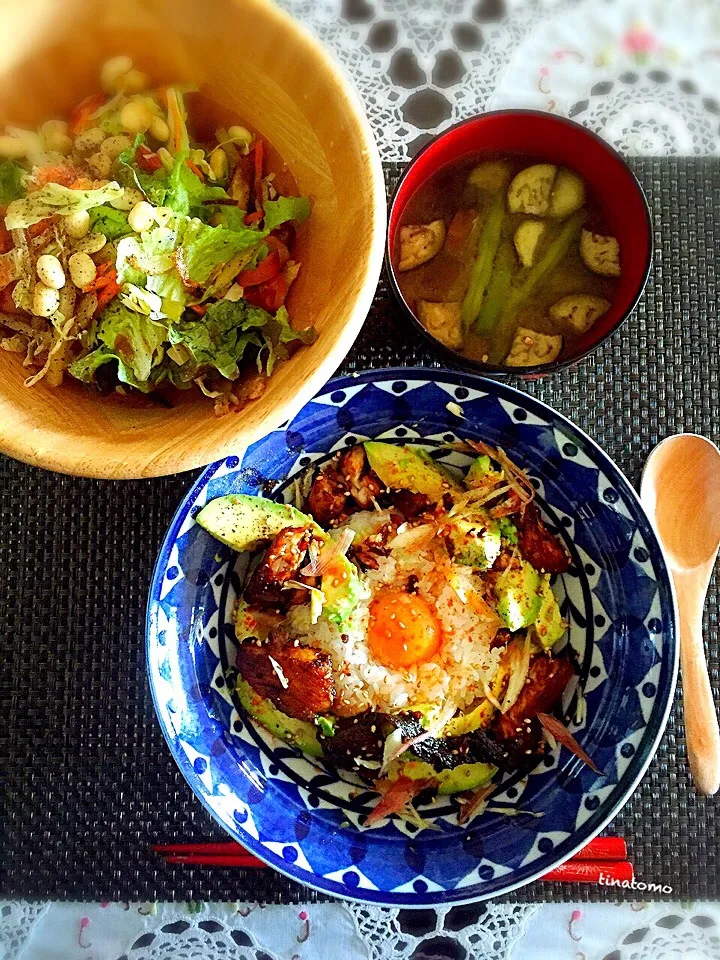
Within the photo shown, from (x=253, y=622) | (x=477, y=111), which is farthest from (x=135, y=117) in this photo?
(x=253, y=622)

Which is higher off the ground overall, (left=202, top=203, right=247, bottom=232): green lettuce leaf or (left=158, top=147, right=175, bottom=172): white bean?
(left=158, top=147, right=175, bottom=172): white bean

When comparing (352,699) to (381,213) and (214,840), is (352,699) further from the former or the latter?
(381,213)

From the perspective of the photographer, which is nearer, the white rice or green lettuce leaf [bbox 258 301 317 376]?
green lettuce leaf [bbox 258 301 317 376]

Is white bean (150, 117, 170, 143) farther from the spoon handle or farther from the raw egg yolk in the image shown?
the spoon handle

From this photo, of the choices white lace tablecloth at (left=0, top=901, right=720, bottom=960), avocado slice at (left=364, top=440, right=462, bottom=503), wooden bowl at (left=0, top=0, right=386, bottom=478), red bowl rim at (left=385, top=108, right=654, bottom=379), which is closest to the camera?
wooden bowl at (left=0, top=0, right=386, bottom=478)

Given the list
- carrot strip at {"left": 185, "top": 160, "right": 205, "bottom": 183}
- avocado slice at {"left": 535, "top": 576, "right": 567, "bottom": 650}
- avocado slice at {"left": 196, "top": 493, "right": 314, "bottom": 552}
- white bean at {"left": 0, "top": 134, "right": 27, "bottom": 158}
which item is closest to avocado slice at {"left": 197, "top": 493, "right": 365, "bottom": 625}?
avocado slice at {"left": 196, "top": 493, "right": 314, "bottom": 552}

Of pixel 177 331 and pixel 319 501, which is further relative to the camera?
pixel 319 501

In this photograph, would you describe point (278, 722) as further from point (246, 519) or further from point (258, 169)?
point (258, 169)

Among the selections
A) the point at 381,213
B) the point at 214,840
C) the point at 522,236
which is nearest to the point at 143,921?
the point at 214,840
